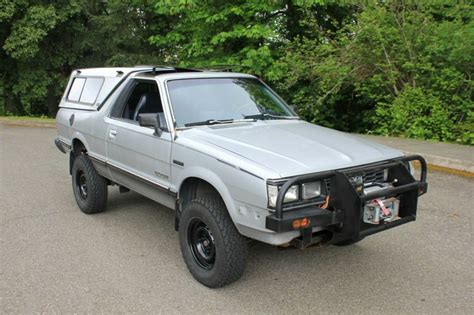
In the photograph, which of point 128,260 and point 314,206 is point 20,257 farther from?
point 314,206

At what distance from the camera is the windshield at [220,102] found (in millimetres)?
4405

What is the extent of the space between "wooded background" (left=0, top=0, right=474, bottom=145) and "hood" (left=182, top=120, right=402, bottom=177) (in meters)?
6.78

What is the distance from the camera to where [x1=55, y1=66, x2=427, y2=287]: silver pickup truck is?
3293 millimetres

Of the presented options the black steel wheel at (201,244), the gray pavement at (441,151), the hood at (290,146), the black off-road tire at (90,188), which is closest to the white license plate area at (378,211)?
the hood at (290,146)

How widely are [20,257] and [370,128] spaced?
456 inches

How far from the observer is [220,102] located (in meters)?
4.61

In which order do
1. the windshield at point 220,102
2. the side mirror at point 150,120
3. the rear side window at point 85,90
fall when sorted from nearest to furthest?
the side mirror at point 150,120, the windshield at point 220,102, the rear side window at point 85,90

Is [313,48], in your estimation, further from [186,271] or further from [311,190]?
[311,190]

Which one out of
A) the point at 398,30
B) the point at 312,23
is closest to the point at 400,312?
the point at 398,30

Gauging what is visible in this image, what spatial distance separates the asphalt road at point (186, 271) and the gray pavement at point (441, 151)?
2.14 meters

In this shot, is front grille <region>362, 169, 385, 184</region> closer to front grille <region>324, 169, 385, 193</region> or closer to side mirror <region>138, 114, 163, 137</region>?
front grille <region>324, 169, 385, 193</region>

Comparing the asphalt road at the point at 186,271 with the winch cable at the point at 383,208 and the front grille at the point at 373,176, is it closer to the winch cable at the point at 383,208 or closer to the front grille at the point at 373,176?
the winch cable at the point at 383,208

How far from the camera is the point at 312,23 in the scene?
12648mm

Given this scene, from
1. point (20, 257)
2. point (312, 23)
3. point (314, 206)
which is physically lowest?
point (20, 257)
